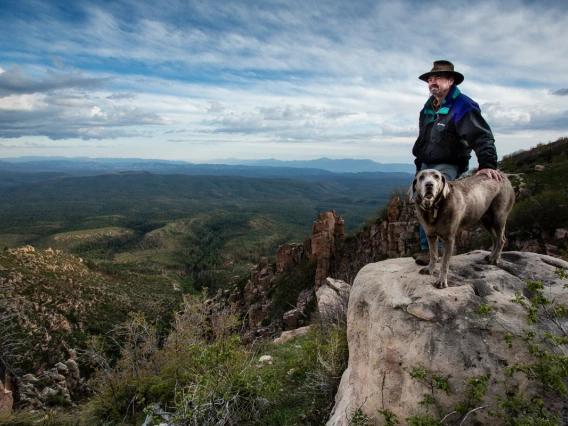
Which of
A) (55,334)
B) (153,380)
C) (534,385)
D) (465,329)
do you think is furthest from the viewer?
(55,334)

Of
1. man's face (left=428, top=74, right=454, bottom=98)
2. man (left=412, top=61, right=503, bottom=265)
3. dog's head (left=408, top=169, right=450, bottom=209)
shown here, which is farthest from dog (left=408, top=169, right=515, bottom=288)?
man's face (left=428, top=74, right=454, bottom=98)

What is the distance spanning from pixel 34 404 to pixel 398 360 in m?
19.9

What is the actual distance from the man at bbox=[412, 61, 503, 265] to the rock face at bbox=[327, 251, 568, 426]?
920mm

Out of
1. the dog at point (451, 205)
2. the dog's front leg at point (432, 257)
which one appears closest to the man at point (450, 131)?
the dog at point (451, 205)

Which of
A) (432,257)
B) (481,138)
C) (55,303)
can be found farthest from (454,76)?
(55,303)

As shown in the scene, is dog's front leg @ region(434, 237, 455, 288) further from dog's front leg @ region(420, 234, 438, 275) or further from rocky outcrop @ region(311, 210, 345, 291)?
rocky outcrop @ region(311, 210, 345, 291)

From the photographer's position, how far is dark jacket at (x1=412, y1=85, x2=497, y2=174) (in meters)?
4.57

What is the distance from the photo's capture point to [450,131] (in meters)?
4.91

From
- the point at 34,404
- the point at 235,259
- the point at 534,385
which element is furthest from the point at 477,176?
the point at 235,259

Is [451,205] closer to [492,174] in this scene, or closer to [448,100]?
[492,174]

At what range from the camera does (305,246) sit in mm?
35438

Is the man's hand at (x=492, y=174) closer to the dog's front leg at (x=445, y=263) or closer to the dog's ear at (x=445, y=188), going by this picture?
the dog's ear at (x=445, y=188)

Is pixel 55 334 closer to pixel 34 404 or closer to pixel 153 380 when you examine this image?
pixel 34 404

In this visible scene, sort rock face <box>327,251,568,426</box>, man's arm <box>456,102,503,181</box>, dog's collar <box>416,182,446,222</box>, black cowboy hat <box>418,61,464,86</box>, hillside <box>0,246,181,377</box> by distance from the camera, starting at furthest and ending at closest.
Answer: hillside <box>0,246,181,377</box>, black cowboy hat <box>418,61,464,86</box>, man's arm <box>456,102,503,181</box>, dog's collar <box>416,182,446,222</box>, rock face <box>327,251,568,426</box>
